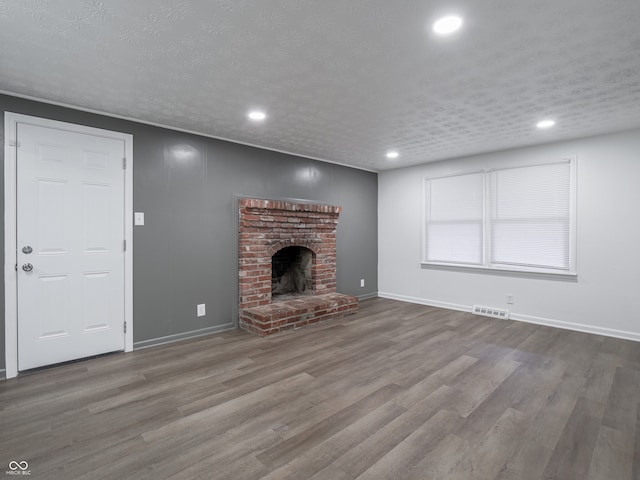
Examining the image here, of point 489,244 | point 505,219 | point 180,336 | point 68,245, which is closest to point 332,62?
point 68,245

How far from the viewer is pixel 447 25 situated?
5.79 ft

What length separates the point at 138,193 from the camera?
3.31 metres

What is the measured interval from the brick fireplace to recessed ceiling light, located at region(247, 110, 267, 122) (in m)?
1.10

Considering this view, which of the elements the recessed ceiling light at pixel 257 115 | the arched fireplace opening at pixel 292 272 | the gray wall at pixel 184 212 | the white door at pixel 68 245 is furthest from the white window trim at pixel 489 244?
the white door at pixel 68 245

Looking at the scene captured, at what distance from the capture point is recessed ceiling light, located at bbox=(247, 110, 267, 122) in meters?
3.05

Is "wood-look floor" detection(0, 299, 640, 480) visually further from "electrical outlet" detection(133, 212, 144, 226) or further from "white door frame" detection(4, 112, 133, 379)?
"electrical outlet" detection(133, 212, 144, 226)

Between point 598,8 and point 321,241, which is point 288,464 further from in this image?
point 321,241

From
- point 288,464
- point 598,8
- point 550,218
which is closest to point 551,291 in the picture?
point 550,218

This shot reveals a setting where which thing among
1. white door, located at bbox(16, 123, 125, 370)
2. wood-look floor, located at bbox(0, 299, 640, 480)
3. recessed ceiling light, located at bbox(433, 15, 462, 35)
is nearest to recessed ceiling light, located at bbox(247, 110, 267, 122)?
white door, located at bbox(16, 123, 125, 370)

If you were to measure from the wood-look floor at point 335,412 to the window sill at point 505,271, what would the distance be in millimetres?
832

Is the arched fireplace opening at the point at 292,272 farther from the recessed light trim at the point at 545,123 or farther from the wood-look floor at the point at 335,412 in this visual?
A: the recessed light trim at the point at 545,123

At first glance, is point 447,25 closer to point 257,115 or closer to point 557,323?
point 257,115

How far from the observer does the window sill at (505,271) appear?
4016mm

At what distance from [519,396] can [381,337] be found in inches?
59.6
